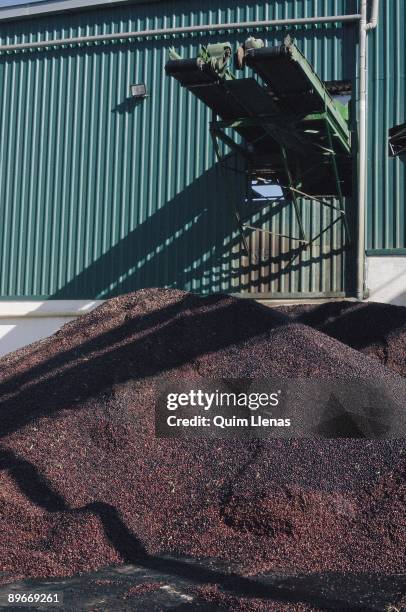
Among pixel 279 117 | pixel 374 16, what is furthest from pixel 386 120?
pixel 279 117

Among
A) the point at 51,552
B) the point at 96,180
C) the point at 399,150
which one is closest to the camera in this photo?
the point at 51,552

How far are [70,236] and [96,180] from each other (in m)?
1.29

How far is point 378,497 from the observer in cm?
750

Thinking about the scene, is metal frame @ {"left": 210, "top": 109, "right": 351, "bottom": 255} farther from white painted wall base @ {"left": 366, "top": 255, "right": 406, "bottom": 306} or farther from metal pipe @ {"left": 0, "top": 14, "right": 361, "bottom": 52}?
metal pipe @ {"left": 0, "top": 14, "right": 361, "bottom": 52}

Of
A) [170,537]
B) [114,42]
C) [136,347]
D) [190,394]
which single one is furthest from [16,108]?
[170,537]

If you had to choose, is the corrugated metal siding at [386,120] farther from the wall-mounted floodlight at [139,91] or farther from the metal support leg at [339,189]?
the wall-mounted floodlight at [139,91]

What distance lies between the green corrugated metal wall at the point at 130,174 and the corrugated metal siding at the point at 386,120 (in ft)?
0.20

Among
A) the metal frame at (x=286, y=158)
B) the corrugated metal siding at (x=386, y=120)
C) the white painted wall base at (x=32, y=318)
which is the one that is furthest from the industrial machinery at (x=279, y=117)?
the white painted wall base at (x=32, y=318)

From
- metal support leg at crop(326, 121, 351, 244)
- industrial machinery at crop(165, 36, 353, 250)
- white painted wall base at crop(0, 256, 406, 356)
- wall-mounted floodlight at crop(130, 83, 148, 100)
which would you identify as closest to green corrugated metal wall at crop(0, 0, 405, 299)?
wall-mounted floodlight at crop(130, 83, 148, 100)

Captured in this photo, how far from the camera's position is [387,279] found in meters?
13.6

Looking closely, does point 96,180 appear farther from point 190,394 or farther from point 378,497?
point 378,497

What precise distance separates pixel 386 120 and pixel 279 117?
11.7 ft

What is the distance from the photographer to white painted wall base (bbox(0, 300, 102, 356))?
15086 millimetres

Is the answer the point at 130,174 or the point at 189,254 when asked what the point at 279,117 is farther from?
the point at 130,174
